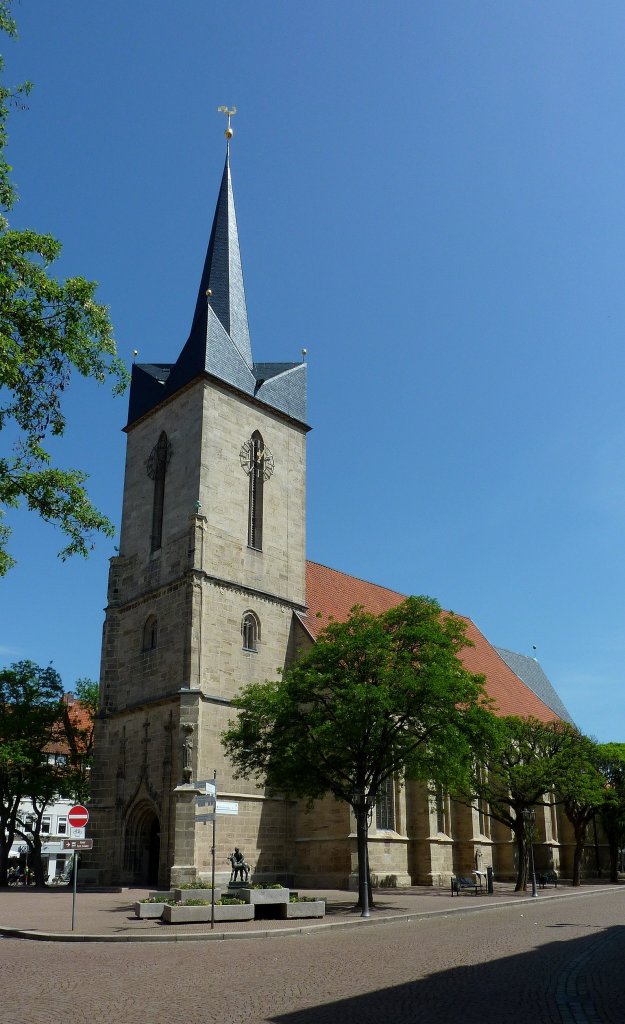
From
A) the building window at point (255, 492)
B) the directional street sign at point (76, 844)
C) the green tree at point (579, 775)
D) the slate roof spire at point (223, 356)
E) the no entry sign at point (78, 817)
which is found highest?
the slate roof spire at point (223, 356)

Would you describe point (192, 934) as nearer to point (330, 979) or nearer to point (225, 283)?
point (330, 979)

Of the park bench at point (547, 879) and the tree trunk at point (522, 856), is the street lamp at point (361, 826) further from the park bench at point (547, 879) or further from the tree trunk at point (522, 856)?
the park bench at point (547, 879)

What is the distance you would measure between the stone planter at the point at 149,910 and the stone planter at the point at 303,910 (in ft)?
8.64

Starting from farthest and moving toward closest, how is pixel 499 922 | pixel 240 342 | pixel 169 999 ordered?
pixel 240 342
pixel 499 922
pixel 169 999

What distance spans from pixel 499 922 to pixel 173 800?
12156 mm

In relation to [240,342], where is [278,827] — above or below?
below

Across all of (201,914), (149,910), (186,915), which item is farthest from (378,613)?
(186,915)

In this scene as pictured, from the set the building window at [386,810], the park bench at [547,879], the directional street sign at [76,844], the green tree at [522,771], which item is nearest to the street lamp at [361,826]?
the directional street sign at [76,844]

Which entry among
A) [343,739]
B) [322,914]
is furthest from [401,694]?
[322,914]

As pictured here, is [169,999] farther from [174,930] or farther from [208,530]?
[208,530]

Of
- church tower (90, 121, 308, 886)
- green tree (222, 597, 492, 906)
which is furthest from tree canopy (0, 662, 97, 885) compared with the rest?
green tree (222, 597, 492, 906)

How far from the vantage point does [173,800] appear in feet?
92.3

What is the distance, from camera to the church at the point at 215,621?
29.4m

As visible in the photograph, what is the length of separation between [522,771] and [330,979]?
69.8ft
